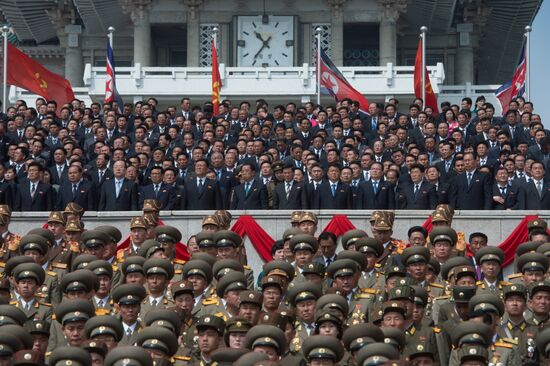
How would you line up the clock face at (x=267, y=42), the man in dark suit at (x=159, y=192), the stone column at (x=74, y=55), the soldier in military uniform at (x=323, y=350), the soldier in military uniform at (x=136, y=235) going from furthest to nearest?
1. the stone column at (x=74, y=55)
2. the clock face at (x=267, y=42)
3. the man in dark suit at (x=159, y=192)
4. the soldier in military uniform at (x=136, y=235)
5. the soldier in military uniform at (x=323, y=350)

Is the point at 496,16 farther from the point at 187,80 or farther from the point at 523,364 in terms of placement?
the point at 523,364

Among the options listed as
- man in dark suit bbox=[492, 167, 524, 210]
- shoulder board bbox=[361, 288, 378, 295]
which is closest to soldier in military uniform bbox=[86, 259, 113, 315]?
shoulder board bbox=[361, 288, 378, 295]

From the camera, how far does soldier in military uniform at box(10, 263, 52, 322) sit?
2006 cm

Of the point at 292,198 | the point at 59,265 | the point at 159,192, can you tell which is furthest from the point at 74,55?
the point at 59,265

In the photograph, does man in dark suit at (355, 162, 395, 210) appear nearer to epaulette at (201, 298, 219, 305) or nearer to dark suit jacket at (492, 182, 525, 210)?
dark suit jacket at (492, 182, 525, 210)

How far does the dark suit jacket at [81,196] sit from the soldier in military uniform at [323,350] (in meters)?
11.3

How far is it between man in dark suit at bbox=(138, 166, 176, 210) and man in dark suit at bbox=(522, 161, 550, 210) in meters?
6.02

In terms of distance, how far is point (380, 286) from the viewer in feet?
68.4

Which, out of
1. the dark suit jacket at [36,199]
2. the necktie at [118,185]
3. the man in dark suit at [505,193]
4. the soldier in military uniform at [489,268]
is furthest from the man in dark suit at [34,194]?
the soldier in military uniform at [489,268]

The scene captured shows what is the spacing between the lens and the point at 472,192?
27219 millimetres

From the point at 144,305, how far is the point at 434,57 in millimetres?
35559

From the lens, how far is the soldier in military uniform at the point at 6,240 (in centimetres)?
2288

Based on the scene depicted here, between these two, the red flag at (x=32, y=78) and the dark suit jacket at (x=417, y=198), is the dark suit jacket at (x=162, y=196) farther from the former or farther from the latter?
the red flag at (x=32, y=78)

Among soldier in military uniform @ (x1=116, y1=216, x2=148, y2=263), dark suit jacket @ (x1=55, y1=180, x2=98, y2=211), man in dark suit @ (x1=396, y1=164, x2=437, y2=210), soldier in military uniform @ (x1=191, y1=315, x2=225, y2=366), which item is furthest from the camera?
dark suit jacket @ (x1=55, y1=180, x2=98, y2=211)
